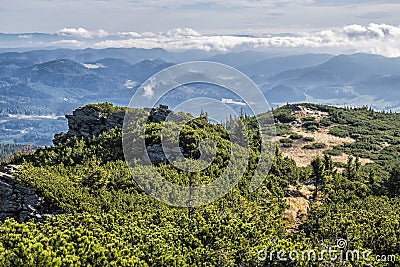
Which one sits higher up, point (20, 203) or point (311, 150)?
point (20, 203)

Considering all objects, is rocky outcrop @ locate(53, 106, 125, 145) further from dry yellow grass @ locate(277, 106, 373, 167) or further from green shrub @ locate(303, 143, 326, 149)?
green shrub @ locate(303, 143, 326, 149)

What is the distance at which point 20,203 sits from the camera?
3291cm

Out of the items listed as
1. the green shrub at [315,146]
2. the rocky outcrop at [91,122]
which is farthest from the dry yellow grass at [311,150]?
the rocky outcrop at [91,122]

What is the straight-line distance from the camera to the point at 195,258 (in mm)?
23422

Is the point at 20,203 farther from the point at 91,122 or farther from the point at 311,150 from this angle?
the point at 311,150

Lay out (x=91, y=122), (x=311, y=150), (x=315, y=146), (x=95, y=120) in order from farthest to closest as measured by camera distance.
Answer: (x=315, y=146)
(x=311, y=150)
(x=91, y=122)
(x=95, y=120)

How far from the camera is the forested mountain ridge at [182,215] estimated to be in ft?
68.2

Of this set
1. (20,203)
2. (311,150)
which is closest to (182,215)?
(20,203)

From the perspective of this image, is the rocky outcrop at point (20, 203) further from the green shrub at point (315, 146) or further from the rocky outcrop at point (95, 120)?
the green shrub at point (315, 146)

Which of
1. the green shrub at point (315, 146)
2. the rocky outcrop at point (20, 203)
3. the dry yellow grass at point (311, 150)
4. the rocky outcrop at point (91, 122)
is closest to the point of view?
the rocky outcrop at point (20, 203)

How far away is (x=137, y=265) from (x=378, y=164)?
65.5 metres

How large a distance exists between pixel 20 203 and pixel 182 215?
1234 centimetres

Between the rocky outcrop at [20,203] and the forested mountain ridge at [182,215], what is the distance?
1.95 ft

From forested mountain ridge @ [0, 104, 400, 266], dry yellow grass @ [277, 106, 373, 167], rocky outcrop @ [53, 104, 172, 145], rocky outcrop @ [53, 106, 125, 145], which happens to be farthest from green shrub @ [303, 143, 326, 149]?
rocky outcrop @ [53, 106, 125, 145]
